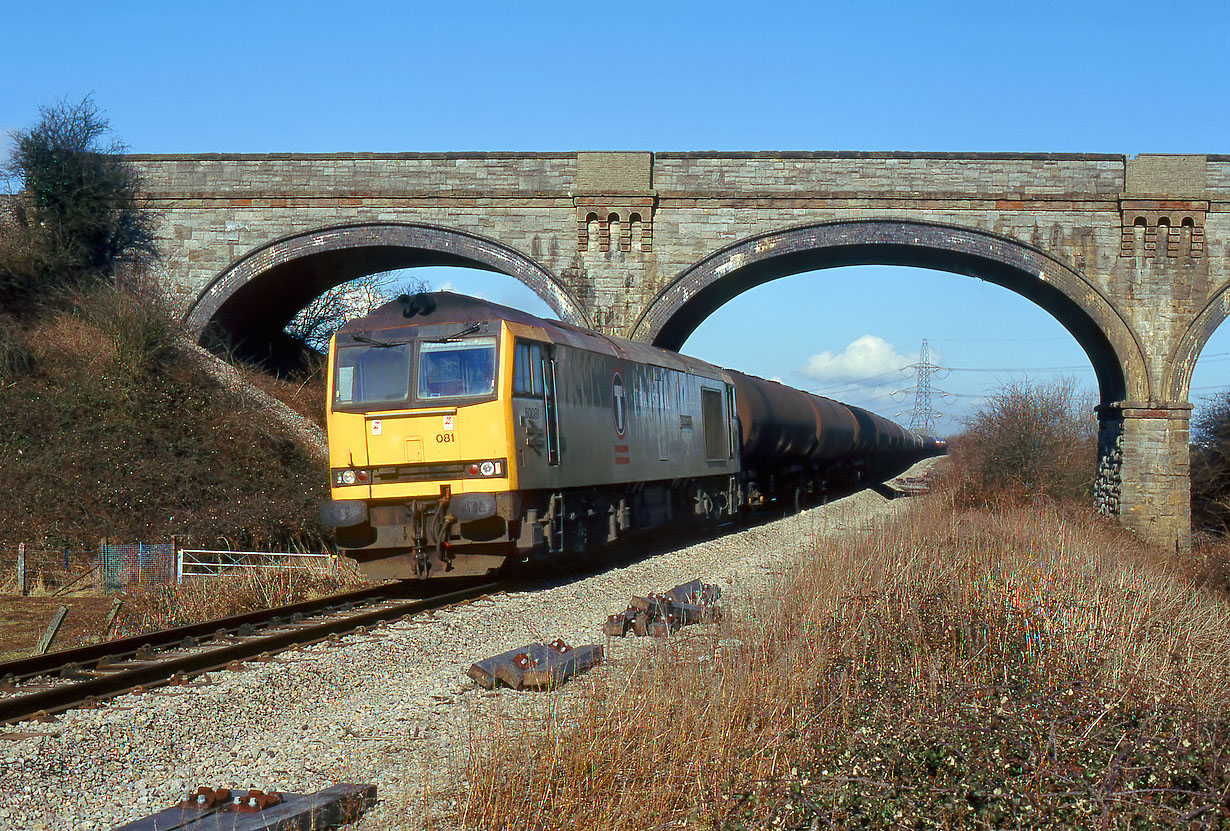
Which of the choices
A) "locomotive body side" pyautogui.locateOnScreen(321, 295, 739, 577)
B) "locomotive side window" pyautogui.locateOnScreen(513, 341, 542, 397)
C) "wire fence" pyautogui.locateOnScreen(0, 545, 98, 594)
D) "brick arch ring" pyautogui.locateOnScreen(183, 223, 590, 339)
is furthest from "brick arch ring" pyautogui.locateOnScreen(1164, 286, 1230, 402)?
"wire fence" pyautogui.locateOnScreen(0, 545, 98, 594)

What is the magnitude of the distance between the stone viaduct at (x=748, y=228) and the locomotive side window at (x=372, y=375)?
11.2 meters

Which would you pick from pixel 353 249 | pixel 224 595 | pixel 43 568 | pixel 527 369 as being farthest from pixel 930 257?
pixel 43 568

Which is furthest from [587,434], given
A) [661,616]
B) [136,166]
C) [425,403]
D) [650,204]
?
[136,166]

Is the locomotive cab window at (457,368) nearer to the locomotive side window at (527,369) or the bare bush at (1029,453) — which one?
the locomotive side window at (527,369)

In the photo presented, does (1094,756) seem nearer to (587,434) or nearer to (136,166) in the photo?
(587,434)

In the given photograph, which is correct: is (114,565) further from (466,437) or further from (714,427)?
(714,427)

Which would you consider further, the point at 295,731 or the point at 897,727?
the point at 295,731

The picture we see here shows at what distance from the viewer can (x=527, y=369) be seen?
11297mm

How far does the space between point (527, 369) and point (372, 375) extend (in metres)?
1.61

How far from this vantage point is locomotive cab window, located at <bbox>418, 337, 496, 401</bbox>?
11.0 m

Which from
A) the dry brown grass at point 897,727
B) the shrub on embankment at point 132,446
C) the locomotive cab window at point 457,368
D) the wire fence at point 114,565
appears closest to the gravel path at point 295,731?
the dry brown grass at point 897,727

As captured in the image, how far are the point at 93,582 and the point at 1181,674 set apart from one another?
441 inches

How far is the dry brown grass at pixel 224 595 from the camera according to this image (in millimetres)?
9773

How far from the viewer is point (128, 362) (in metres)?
18.0
